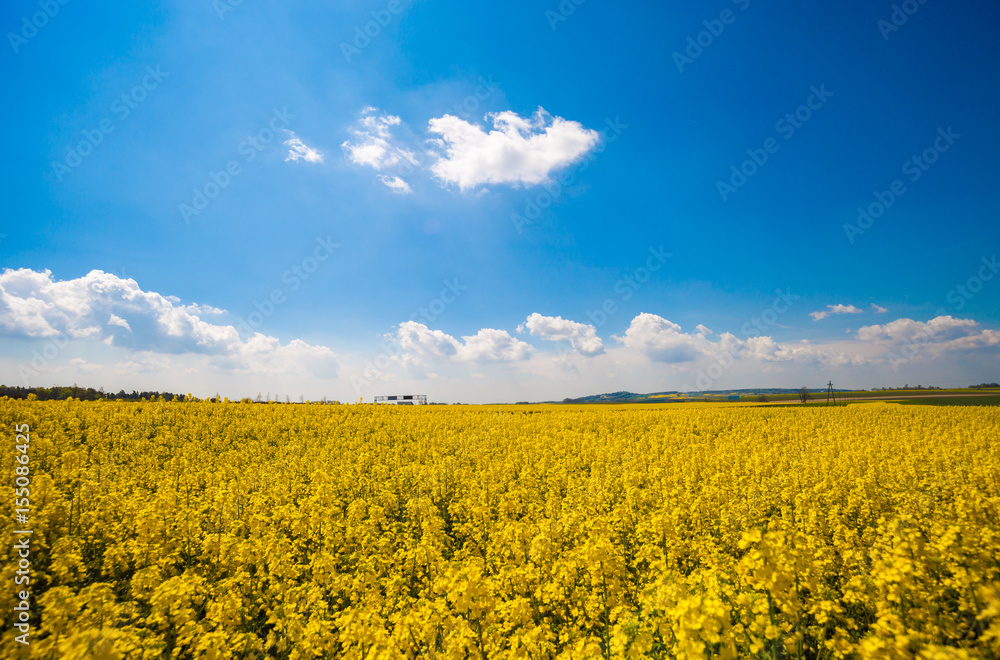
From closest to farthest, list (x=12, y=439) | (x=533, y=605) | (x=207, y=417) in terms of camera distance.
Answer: (x=533, y=605)
(x=12, y=439)
(x=207, y=417)

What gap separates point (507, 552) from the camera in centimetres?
672

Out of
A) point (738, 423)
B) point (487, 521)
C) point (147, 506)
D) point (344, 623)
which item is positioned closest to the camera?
point (344, 623)

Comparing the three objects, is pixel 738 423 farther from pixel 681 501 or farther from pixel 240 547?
pixel 240 547

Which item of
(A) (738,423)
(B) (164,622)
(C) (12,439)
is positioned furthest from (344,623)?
(A) (738,423)

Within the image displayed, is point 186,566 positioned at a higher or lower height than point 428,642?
lower

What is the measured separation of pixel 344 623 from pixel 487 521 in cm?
463

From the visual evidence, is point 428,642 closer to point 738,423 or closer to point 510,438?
point 510,438

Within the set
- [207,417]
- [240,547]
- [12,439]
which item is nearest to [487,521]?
[240,547]

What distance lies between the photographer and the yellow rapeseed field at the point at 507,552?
4.25 metres

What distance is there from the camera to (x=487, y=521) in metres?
8.84

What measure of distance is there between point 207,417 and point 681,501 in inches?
1044

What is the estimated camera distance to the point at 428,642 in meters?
4.62

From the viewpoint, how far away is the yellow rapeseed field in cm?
425

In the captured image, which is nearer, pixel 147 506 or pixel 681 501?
pixel 147 506
